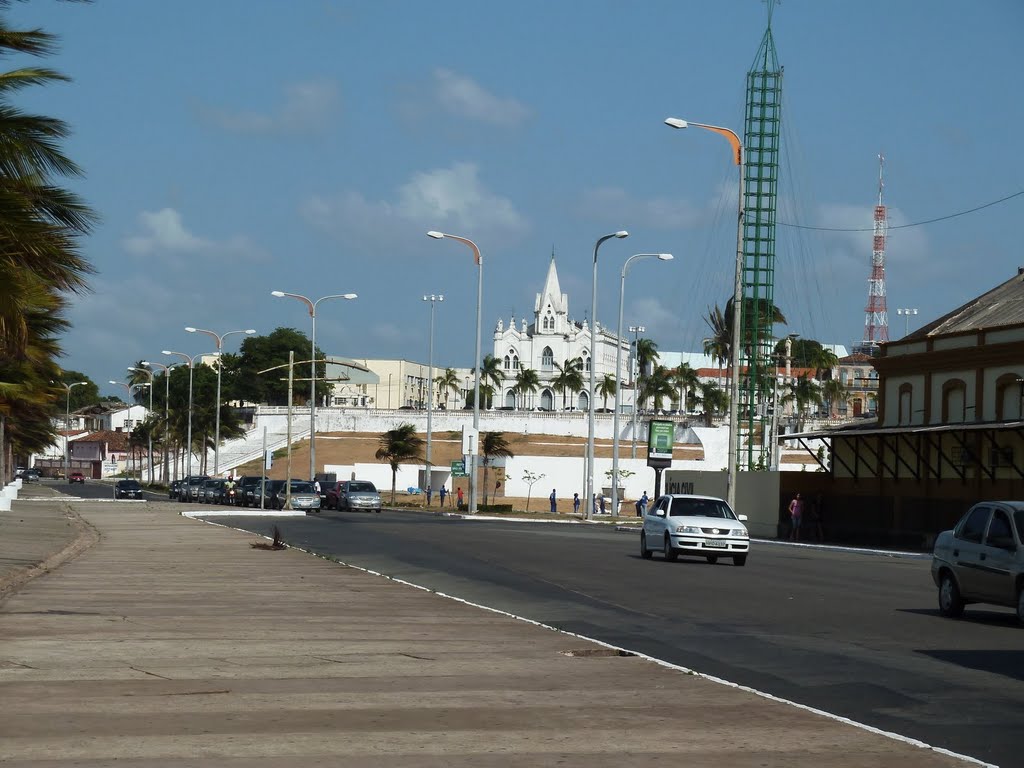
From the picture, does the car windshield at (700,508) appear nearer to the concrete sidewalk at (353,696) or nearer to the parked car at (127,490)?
the concrete sidewalk at (353,696)

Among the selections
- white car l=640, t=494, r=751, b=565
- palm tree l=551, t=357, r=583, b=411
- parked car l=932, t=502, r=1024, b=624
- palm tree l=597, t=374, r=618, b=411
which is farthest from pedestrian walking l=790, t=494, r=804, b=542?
palm tree l=551, t=357, r=583, b=411

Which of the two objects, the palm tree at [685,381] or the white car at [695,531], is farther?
the palm tree at [685,381]

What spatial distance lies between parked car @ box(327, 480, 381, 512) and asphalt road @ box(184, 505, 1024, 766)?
31.1 m

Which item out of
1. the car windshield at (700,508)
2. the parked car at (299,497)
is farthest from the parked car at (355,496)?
the car windshield at (700,508)

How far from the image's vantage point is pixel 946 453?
156 ft

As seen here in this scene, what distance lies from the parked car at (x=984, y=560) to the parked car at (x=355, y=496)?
4966 cm

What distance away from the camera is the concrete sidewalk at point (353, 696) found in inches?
323

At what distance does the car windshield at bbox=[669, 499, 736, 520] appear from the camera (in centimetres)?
3089

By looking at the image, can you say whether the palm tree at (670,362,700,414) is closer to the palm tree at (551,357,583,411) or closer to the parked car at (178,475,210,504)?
the palm tree at (551,357,583,411)

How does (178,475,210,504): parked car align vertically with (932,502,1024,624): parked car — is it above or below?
below

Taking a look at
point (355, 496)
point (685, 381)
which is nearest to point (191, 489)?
point (355, 496)

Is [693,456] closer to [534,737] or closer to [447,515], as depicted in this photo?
[447,515]

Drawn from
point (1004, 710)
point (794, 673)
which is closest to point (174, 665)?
point (794, 673)

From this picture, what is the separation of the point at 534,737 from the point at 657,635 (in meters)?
6.77
